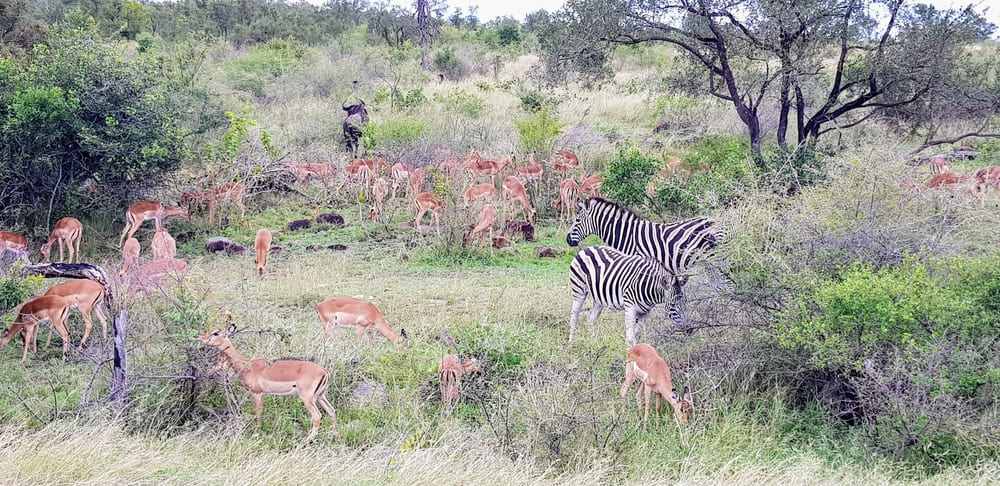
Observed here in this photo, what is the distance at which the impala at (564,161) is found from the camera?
13.3 metres

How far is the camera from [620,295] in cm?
707

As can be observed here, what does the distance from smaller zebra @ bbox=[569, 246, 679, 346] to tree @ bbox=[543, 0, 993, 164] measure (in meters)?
4.92

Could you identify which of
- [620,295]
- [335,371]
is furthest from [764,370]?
[335,371]

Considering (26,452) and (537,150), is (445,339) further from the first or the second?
(537,150)

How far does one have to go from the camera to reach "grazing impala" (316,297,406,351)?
641cm

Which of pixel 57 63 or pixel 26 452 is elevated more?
pixel 57 63

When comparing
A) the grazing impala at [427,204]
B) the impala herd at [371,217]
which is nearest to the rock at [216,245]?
the impala herd at [371,217]

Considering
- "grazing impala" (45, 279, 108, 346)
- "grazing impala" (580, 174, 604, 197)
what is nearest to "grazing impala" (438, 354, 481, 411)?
"grazing impala" (45, 279, 108, 346)

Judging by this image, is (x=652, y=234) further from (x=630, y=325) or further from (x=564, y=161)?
(x=564, y=161)

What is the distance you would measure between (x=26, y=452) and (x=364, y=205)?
8616 mm

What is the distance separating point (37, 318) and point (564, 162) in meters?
8.70

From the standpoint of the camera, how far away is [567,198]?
12180mm

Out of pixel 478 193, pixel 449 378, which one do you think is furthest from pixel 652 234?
pixel 449 378

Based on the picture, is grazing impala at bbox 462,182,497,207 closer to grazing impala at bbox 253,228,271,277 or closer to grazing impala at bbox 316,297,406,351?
grazing impala at bbox 253,228,271,277
